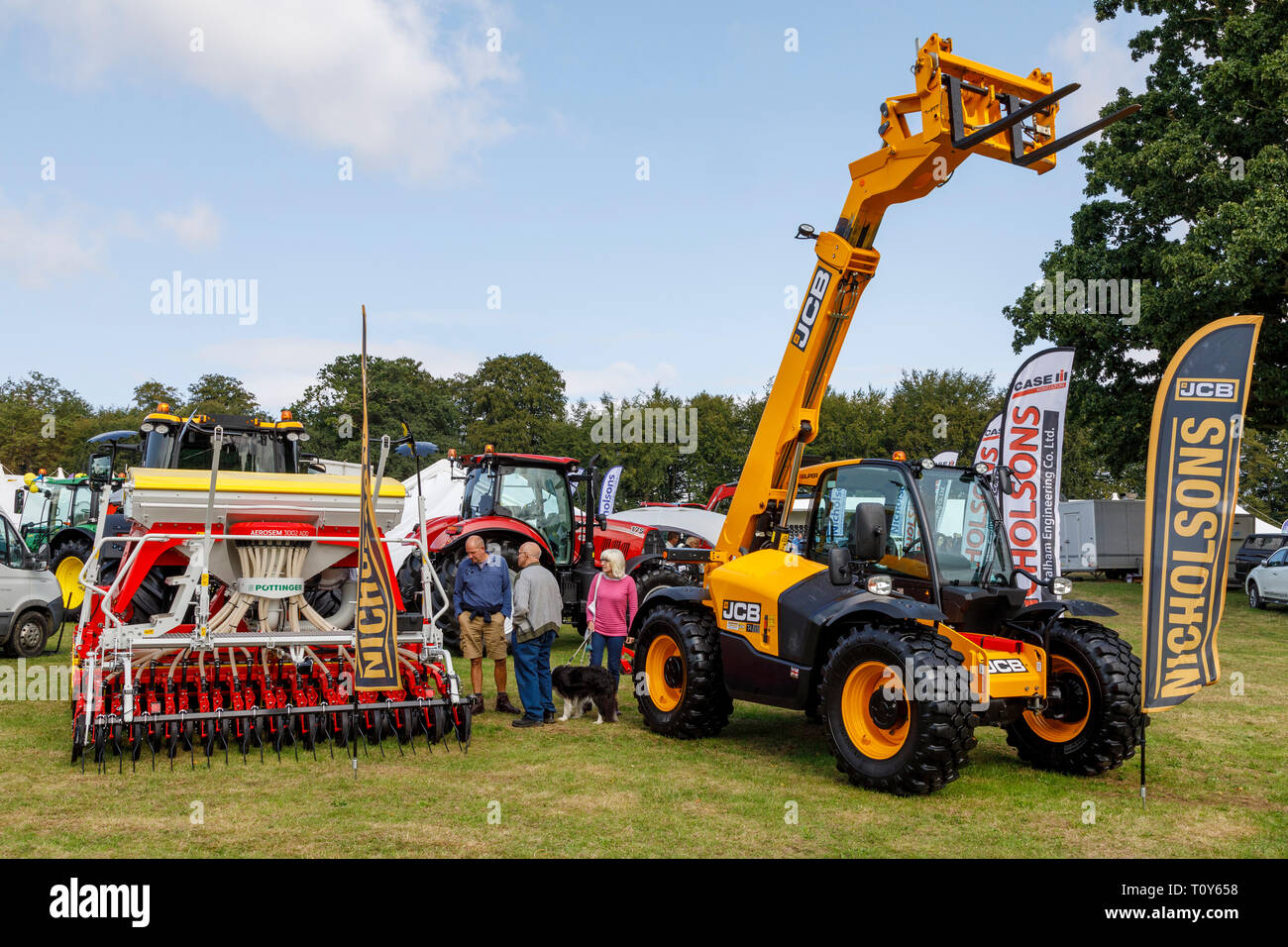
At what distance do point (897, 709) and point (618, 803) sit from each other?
6.11 ft

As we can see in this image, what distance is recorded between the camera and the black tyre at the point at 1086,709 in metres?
6.77

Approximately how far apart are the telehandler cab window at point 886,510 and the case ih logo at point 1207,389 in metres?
1.81

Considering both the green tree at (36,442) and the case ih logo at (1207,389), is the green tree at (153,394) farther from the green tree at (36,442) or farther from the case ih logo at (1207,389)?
the case ih logo at (1207,389)

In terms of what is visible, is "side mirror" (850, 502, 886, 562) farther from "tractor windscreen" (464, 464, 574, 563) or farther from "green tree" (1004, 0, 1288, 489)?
"green tree" (1004, 0, 1288, 489)

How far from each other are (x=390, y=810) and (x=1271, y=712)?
840 cm

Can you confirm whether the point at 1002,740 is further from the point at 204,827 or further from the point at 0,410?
the point at 0,410

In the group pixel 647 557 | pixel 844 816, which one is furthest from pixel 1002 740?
pixel 647 557

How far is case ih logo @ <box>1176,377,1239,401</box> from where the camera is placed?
6.02m

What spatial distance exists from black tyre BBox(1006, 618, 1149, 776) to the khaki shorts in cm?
430

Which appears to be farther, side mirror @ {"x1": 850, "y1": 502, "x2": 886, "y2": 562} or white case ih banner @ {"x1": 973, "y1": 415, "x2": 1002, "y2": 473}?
white case ih banner @ {"x1": 973, "y1": 415, "x2": 1002, "y2": 473}

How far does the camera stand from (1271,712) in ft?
31.9

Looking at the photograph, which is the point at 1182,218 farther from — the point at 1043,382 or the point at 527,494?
the point at 527,494

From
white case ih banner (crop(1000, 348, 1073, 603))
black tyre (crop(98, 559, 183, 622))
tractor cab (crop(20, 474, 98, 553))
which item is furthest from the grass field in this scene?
tractor cab (crop(20, 474, 98, 553))

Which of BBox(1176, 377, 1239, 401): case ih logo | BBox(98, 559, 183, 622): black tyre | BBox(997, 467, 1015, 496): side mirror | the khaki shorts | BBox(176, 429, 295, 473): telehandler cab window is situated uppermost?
BBox(1176, 377, 1239, 401): case ih logo
